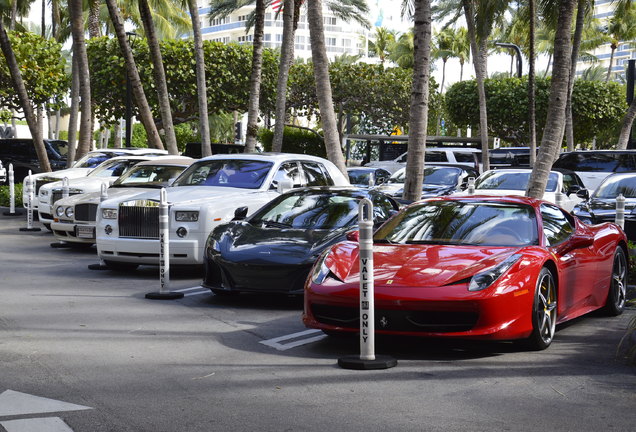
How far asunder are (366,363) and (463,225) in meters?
2.22

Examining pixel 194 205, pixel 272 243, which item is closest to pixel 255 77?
pixel 194 205

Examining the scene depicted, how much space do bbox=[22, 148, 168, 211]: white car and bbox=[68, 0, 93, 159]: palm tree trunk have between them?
4.03 metres

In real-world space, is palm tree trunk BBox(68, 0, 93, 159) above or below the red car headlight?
above

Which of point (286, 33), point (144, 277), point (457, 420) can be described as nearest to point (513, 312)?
point (457, 420)

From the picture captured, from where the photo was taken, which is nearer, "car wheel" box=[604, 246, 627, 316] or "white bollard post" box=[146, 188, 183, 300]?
"car wheel" box=[604, 246, 627, 316]

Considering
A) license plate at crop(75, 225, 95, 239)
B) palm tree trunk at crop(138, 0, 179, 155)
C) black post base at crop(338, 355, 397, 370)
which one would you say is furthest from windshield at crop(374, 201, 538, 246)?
palm tree trunk at crop(138, 0, 179, 155)

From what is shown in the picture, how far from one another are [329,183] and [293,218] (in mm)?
3759

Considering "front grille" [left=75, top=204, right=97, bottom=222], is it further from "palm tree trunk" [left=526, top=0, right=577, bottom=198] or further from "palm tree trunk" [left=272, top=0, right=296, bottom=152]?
"palm tree trunk" [left=272, top=0, right=296, bottom=152]

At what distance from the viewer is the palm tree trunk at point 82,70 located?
28953 mm

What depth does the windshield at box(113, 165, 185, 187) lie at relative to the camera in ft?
56.4

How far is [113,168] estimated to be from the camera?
69.4ft

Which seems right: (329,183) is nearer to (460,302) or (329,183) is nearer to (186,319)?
(186,319)

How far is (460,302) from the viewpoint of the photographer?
25.1 feet

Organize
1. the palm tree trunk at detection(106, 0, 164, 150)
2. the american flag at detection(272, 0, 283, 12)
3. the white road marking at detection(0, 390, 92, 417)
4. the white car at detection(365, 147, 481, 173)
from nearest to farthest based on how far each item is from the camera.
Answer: the white road marking at detection(0, 390, 92, 417) → the palm tree trunk at detection(106, 0, 164, 150) → the white car at detection(365, 147, 481, 173) → the american flag at detection(272, 0, 283, 12)
